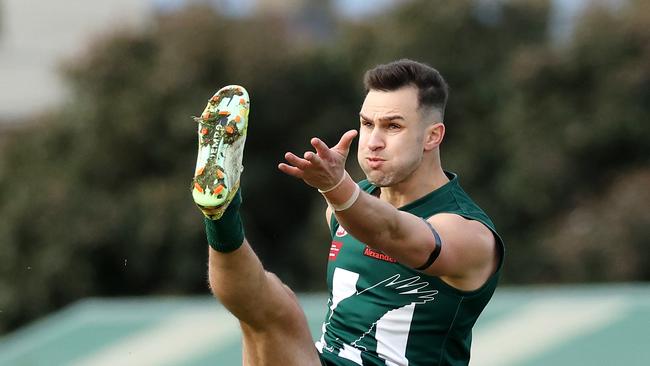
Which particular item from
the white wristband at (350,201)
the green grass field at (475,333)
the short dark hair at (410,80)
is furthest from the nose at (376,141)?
the green grass field at (475,333)

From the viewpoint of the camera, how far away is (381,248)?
4.37 metres

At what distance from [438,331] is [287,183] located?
1223 cm

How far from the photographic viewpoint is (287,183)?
55.9 ft

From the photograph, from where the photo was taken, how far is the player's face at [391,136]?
4.71m

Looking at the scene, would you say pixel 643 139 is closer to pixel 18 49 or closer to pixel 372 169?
pixel 372 169

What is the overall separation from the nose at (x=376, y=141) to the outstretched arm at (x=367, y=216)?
1.10 ft

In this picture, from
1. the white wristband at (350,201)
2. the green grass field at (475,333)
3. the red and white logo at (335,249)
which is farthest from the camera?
the green grass field at (475,333)

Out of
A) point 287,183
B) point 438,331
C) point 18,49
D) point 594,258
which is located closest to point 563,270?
point 594,258

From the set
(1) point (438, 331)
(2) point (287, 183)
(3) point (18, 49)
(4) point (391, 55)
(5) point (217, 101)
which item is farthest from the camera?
(3) point (18, 49)

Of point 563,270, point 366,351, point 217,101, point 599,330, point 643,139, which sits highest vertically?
point 643,139

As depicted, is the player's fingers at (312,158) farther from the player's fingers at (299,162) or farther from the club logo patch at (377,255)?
the club logo patch at (377,255)

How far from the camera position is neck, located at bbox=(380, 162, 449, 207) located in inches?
193
